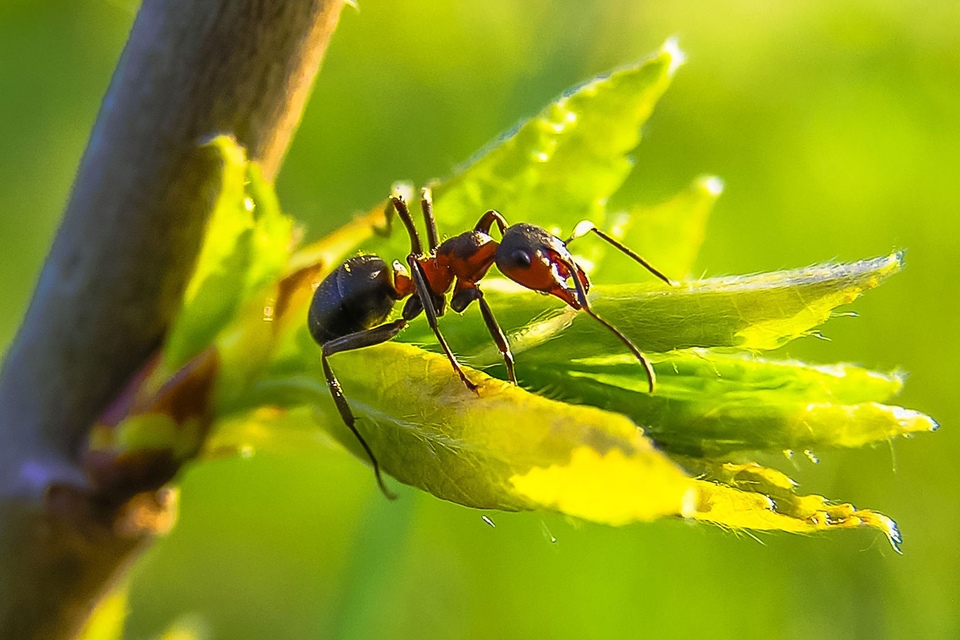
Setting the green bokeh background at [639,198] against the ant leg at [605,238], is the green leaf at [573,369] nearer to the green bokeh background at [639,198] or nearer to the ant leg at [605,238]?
the ant leg at [605,238]

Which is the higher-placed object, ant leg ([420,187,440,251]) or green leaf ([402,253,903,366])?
ant leg ([420,187,440,251])

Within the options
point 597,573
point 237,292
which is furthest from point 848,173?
point 237,292

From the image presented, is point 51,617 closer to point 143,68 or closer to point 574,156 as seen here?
point 143,68

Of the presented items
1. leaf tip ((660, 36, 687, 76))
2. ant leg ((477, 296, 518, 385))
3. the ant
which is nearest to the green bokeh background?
the ant

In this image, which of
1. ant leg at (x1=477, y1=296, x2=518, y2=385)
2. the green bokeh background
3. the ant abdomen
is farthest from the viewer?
the green bokeh background

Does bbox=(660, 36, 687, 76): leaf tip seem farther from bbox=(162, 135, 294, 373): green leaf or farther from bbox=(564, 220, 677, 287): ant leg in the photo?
bbox=(162, 135, 294, 373): green leaf

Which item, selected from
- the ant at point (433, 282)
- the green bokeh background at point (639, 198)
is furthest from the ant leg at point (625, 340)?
the green bokeh background at point (639, 198)

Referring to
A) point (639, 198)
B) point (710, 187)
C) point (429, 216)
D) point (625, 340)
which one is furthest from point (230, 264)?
point (639, 198)
